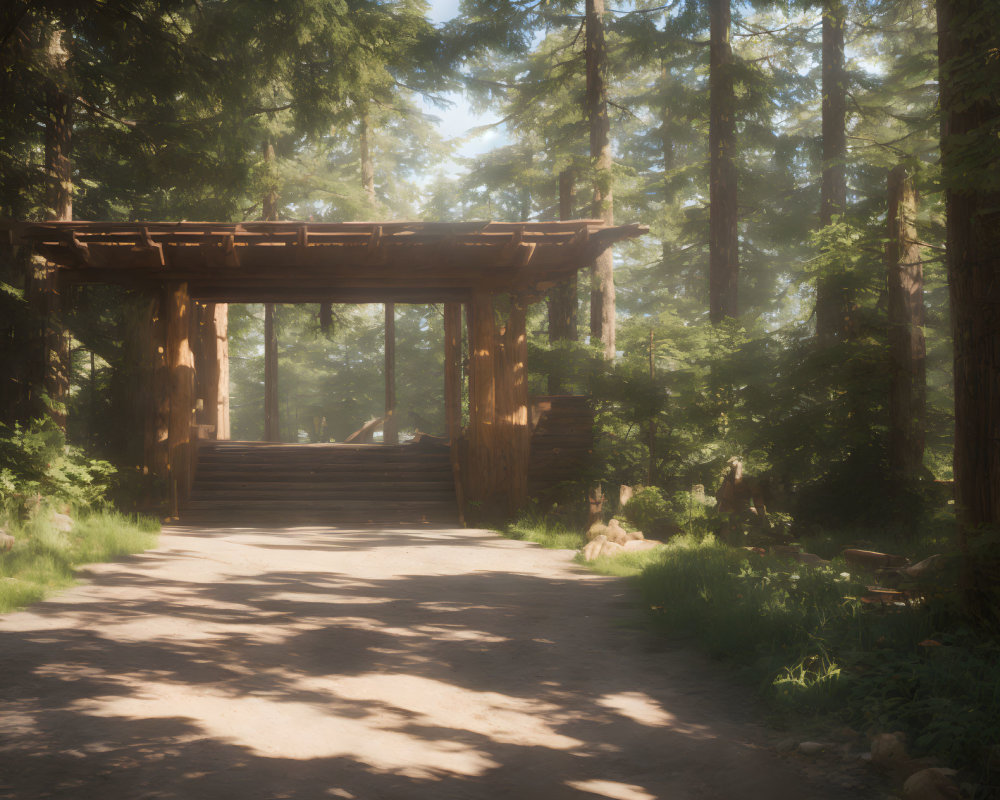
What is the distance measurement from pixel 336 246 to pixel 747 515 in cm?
776

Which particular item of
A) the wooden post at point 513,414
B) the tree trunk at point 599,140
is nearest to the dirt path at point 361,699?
the wooden post at point 513,414

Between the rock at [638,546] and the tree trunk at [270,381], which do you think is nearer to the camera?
the rock at [638,546]

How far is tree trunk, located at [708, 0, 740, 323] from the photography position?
716 inches

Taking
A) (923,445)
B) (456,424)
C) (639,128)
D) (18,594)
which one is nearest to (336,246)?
(456,424)

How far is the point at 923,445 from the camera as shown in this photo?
1088cm

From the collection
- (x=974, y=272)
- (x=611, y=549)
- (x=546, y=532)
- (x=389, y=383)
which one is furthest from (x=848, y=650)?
(x=389, y=383)

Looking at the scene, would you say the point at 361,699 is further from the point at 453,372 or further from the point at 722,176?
the point at 722,176

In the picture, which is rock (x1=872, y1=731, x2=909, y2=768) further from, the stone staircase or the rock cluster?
the stone staircase

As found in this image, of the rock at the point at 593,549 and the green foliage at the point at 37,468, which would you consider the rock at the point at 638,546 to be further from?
the green foliage at the point at 37,468

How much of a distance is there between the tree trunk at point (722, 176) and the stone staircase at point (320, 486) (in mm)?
7425

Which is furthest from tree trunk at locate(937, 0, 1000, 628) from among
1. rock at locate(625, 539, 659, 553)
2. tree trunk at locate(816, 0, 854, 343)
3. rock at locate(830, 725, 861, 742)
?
tree trunk at locate(816, 0, 854, 343)

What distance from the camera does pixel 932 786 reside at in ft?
10.6

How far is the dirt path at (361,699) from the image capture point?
3.50 m

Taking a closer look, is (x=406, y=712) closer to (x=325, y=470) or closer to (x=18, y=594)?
(x=18, y=594)
